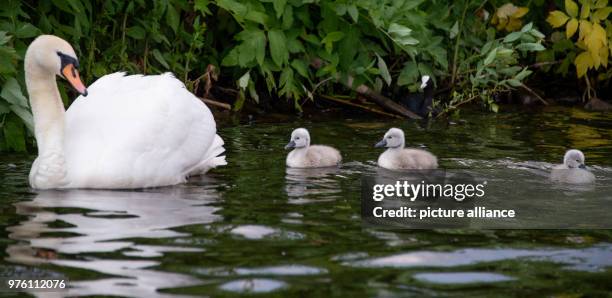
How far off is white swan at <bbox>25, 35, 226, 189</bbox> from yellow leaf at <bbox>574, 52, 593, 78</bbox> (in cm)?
473

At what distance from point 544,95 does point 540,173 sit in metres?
4.54

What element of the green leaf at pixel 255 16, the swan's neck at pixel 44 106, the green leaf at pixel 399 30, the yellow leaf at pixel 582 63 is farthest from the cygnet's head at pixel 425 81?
the swan's neck at pixel 44 106

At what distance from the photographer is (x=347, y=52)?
10.9m

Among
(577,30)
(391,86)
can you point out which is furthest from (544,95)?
(391,86)

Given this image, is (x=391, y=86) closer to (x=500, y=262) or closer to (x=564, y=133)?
(x=564, y=133)

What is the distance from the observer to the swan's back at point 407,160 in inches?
339

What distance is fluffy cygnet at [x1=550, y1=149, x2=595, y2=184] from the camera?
805cm

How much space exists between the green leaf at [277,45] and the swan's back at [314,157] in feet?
5.75

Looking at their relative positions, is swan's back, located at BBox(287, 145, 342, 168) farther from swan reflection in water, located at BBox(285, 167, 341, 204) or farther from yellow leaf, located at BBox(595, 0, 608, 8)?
yellow leaf, located at BBox(595, 0, 608, 8)

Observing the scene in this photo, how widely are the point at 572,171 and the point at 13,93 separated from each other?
3.74m

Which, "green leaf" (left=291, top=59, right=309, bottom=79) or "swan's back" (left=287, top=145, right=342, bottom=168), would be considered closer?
"swan's back" (left=287, top=145, right=342, bottom=168)

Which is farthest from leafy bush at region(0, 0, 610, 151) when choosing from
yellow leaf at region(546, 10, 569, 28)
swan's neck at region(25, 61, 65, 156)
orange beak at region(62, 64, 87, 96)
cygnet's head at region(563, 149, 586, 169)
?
cygnet's head at region(563, 149, 586, 169)

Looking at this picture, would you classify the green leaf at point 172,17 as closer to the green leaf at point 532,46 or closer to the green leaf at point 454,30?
the green leaf at point 454,30

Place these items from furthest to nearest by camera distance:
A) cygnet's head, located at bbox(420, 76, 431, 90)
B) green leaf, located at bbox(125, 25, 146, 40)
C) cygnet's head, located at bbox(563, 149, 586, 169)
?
cygnet's head, located at bbox(420, 76, 431, 90) < green leaf, located at bbox(125, 25, 146, 40) < cygnet's head, located at bbox(563, 149, 586, 169)
